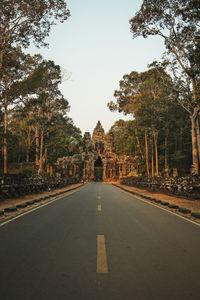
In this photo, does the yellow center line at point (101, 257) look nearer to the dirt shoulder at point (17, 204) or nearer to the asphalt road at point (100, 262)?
the asphalt road at point (100, 262)

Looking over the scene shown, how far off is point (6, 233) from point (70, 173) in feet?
175

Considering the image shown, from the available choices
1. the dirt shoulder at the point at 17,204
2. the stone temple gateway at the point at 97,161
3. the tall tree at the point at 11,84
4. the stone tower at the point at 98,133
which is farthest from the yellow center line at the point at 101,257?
the stone tower at the point at 98,133

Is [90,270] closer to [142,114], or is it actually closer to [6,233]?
[6,233]

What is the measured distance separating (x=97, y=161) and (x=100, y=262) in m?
69.1

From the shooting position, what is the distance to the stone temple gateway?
59844mm

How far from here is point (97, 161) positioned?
241 ft

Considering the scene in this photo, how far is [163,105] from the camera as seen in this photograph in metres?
33.3

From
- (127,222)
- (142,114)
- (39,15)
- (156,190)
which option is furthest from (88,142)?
(127,222)

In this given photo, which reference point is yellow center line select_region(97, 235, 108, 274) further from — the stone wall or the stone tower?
the stone tower

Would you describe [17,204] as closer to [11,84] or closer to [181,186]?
[181,186]

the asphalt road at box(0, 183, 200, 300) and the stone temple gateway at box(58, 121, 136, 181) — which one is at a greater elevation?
the stone temple gateway at box(58, 121, 136, 181)

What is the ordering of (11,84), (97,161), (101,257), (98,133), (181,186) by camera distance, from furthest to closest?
(98,133)
(97,161)
(11,84)
(181,186)
(101,257)

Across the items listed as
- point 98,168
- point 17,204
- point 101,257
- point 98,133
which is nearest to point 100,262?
point 101,257

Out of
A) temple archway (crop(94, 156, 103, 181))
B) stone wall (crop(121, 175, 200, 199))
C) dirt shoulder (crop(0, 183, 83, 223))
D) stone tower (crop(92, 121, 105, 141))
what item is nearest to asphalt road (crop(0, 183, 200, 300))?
dirt shoulder (crop(0, 183, 83, 223))
